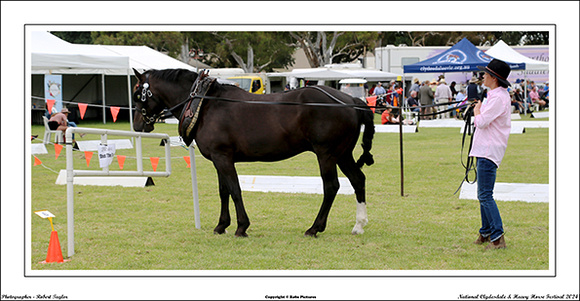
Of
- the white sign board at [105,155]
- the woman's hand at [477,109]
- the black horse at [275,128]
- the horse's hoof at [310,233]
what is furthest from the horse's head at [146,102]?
the woman's hand at [477,109]

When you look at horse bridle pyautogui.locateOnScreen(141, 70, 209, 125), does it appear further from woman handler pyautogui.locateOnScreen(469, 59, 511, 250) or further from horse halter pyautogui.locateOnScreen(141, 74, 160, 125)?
woman handler pyautogui.locateOnScreen(469, 59, 511, 250)

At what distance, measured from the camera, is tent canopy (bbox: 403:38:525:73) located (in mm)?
25250

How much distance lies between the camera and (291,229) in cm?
727

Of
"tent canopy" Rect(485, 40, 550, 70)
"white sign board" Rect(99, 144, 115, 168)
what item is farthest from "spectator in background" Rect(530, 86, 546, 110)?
"white sign board" Rect(99, 144, 115, 168)

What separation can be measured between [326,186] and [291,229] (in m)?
0.84

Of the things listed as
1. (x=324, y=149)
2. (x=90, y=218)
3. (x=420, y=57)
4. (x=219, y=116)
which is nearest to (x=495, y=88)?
(x=324, y=149)

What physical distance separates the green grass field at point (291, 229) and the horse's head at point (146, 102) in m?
1.34

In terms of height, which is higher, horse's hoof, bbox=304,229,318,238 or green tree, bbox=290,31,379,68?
green tree, bbox=290,31,379,68

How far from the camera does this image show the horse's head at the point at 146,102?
23.4 feet

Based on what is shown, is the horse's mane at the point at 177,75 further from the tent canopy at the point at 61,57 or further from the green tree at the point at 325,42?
the green tree at the point at 325,42

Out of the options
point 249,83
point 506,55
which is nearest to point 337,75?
point 249,83

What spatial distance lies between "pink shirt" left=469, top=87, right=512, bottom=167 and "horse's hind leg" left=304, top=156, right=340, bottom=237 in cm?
160

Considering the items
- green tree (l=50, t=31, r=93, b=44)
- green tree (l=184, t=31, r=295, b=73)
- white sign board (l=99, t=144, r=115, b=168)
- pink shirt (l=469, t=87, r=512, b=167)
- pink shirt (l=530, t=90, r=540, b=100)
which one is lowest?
white sign board (l=99, t=144, r=115, b=168)

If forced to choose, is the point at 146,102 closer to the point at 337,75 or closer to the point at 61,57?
the point at 61,57
